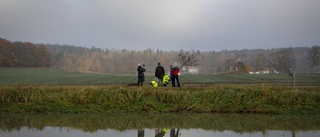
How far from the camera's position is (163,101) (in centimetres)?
2122

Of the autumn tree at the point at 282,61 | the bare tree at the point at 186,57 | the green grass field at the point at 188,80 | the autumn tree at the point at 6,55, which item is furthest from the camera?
the autumn tree at the point at 282,61

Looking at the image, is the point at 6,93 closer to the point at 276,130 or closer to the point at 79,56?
the point at 276,130

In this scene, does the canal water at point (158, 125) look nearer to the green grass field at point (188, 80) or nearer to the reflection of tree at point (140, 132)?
the reflection of tree at point (140, 132)

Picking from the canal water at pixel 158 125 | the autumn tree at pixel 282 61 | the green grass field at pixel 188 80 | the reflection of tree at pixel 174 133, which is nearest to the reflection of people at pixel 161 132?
the canal water at pixel 158 125

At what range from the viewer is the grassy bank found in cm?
2062

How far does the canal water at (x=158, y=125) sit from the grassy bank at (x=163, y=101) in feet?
4.09

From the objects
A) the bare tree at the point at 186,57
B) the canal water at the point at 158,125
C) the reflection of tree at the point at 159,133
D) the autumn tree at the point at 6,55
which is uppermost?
the autumn tree at the point at 6,55

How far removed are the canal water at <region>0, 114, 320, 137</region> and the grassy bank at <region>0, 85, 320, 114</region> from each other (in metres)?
1.25

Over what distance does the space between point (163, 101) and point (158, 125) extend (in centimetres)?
549

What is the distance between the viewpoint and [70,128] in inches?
599

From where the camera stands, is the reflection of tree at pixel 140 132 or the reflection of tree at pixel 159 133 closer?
the reflection of tree at pixel 159 133

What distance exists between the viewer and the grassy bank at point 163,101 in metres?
20.6

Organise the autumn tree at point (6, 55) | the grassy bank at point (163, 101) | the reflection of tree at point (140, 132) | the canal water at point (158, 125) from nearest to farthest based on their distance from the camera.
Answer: the reflection of tree at point (140, 132) → the canal water at point (158, 125) → the grassy bank at point (163, 101) → the autumn tree at point (6, 55)

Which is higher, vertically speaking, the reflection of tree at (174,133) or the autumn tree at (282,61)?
the autumn tree at (282,61)
